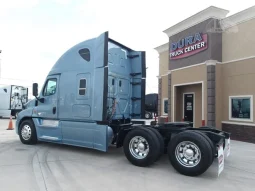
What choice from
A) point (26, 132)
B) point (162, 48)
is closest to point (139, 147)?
point (26, 132)

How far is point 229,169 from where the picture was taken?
5594 millimetres

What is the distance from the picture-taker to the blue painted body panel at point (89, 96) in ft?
20.9

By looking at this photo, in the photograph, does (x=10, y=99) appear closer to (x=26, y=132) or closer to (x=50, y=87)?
(x=26, y=132)

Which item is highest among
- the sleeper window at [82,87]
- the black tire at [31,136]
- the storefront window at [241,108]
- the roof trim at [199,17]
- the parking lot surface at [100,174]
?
the roof trim at [199,17]

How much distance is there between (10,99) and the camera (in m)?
22.8

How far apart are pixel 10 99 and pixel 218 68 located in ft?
66.0

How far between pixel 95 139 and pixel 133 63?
124 inches

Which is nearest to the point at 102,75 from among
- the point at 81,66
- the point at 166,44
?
the point at 81,66

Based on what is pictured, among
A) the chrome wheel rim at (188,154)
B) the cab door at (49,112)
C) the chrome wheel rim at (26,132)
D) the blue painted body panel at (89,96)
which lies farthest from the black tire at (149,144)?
the chrome wheel rim at (26,132)

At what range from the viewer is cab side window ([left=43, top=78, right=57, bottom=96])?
301 inches

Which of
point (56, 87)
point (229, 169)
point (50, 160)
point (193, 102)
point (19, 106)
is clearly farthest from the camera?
point (19, 106)

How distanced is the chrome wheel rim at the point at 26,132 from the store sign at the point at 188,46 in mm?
8560

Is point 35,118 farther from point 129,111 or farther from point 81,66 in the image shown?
point 129,111

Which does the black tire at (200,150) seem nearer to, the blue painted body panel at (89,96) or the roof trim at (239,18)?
the blue painted body panel at (89,96)
